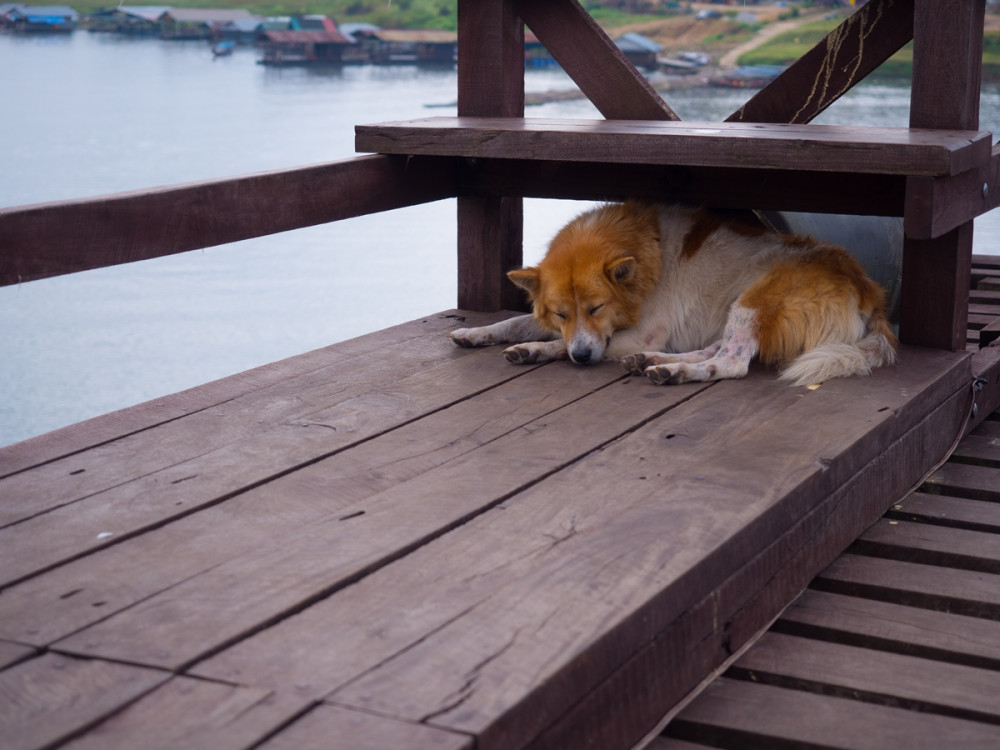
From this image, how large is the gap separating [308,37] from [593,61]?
98.6 inches

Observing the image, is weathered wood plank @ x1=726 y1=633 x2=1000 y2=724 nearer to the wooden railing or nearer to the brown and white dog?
the brown and white dog

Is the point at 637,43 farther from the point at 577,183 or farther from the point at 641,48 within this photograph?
the point at 577,183

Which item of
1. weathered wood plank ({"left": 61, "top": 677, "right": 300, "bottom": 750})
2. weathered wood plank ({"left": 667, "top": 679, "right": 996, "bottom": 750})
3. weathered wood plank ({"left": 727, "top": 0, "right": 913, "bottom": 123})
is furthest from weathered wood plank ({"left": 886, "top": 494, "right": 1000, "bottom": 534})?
weathered wood plank ({"left": 61, "top": 677, "right": 300, "bottom": 750})

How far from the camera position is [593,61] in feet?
11.3

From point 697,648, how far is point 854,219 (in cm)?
248

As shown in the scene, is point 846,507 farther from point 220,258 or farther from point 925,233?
point 220,258

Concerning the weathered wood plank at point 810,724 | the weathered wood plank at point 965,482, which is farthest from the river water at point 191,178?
the weathered wood plank at point 810,724

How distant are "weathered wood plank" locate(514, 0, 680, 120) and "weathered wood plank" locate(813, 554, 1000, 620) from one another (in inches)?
66.2

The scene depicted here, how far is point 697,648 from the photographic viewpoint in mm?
1654

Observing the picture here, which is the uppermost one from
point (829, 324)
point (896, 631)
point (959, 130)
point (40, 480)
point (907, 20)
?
point (907, 20)

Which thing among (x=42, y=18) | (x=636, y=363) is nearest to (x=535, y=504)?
(x=636, y=363)

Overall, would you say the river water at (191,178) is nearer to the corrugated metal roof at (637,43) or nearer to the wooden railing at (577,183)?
the corrugated metal roof at (637,43)

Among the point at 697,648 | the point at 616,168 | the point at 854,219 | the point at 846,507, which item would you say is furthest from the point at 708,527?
the point at 854,219

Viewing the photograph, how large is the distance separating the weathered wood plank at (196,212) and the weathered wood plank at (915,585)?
160 centimetres
